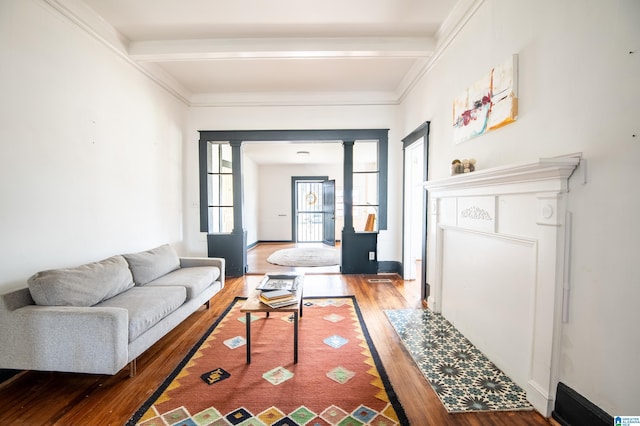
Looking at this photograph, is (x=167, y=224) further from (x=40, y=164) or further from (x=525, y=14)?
(x=525, y=14)

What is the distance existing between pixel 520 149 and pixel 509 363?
150 centimetres

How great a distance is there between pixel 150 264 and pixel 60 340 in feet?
3.94

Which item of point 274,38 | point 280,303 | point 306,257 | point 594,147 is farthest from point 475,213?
point 306,257

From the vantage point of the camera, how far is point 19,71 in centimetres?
208

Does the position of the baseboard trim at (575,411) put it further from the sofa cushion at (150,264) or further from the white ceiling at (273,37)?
A: the sofa cushion at (150,264)

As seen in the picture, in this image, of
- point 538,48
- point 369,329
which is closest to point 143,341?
point 369,329

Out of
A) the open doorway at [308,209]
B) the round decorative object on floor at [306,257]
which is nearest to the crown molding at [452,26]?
the round decorative object on floor at [306,257]

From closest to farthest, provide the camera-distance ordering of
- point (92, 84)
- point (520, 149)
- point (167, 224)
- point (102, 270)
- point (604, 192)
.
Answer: point (604, 192), point (520, 149), point (102, 270), point (92, 84), point (167, 224)

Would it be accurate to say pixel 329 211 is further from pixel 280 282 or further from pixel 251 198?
pixel 280 282

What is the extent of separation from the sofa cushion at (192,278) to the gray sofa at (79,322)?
1.02 ft

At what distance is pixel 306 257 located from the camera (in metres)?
6.46

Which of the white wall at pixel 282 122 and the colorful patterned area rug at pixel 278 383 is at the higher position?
the white wall at pixel 282 122

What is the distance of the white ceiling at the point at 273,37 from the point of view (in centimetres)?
260

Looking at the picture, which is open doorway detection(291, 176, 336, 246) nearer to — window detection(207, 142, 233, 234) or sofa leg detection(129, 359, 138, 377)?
window detection(207, 142, 233, 234)
